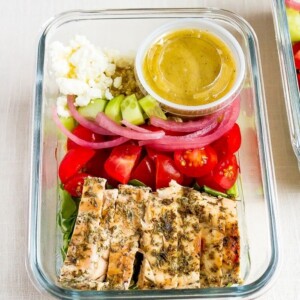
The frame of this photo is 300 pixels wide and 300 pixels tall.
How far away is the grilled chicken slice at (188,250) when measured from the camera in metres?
2.05

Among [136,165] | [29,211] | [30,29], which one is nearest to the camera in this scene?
[29,211]

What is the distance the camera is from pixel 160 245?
6.82 feet

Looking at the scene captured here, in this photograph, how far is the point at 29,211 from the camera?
2.21m

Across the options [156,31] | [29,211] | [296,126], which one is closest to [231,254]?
[296,126]

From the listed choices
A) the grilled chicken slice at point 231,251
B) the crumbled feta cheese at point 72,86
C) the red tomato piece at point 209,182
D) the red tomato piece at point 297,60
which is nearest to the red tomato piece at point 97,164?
the crumbled feta cheese at point 72,86

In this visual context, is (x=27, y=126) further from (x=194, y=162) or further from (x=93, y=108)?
(x=194, y=162)

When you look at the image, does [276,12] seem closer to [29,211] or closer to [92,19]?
[92,19]

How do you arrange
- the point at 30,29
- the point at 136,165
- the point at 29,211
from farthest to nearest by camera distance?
the point at 30,29
the point at 136,165
the point at 29,211

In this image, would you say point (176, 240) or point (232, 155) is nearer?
point (176, 240)

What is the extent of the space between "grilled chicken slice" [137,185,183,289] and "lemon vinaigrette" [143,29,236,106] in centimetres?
46

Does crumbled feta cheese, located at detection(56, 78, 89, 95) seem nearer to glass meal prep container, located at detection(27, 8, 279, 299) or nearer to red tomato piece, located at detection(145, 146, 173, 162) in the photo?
glass meal prep container, located at detection(27, 8, 279, 299)

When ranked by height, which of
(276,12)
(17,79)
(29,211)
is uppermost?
(276,12)

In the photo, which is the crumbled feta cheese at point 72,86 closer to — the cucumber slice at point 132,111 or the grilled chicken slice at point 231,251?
the cucumber slice at point 132,111

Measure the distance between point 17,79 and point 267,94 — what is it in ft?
3.63
